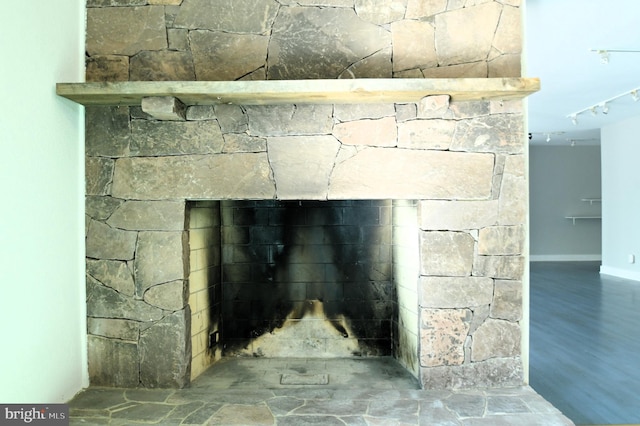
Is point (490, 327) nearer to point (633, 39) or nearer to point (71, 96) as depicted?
point (71, 96)

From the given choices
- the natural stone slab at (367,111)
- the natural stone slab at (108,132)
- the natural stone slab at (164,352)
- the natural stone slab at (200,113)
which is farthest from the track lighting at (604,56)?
the natural stone slab at (164,352)

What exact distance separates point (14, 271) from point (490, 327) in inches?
96.5

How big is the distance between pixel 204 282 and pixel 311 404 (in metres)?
1.08

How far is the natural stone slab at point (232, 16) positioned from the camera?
2312 millimetres

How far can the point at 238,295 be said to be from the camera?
300 centimetres

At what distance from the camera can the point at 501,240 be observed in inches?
89.9

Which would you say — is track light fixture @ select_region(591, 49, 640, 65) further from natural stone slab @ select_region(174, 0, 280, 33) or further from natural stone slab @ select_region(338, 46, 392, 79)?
natural stone slab @ select_region(174, 0, 280, 33)

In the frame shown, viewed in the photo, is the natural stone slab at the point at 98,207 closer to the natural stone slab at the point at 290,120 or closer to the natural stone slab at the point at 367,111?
the natural stone slab at the point at 290,120

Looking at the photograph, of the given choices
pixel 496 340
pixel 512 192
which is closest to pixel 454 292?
pixel 496 340

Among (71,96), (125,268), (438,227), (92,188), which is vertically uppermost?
(71,96)

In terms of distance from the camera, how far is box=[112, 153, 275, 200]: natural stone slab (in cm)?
227

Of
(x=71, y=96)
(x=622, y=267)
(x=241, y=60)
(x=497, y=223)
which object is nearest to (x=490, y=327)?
(x=497, y=223)

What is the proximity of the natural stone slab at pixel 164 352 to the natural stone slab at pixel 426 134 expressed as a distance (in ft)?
5.31

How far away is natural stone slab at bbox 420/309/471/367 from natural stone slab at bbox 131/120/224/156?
156 centimetres
